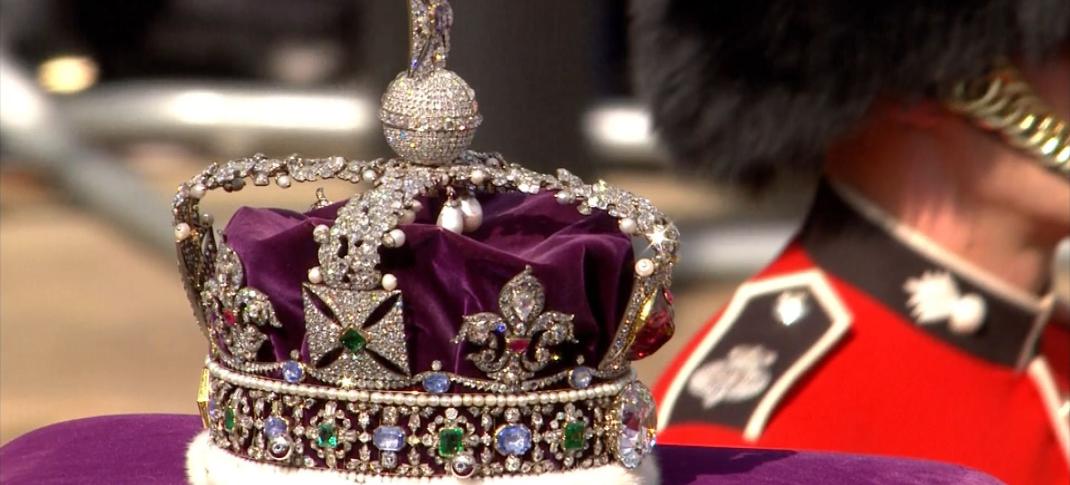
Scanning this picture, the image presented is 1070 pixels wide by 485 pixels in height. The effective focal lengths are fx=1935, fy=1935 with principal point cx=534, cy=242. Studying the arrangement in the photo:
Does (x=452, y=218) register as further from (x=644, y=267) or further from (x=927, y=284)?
(x=927, y=284)

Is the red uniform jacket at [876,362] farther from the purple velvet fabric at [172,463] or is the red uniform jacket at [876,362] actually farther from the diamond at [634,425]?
the diamond at [634,425]

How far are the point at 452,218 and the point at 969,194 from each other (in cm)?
93

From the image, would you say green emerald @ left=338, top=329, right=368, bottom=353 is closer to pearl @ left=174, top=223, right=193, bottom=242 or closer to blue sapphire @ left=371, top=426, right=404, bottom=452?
blue sapphire @ left=371, top=426, right=404, bottom=452

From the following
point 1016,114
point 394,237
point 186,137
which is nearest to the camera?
point 394,237

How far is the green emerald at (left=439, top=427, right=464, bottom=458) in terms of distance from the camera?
49.3 inches

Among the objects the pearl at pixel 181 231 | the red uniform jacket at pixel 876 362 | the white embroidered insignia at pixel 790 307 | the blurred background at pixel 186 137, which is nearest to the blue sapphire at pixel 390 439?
the pearl at pixel 181 231

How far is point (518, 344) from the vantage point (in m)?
1.26

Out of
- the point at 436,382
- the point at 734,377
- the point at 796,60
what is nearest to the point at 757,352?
the point at 734,377

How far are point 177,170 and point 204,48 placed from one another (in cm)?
100

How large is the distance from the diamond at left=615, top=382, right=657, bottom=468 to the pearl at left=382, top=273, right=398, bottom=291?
18cm

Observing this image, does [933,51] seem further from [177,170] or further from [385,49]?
[177,170]

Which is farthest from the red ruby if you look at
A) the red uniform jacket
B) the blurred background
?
the blurred background

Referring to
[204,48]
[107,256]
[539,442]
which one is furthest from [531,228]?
[204,48]

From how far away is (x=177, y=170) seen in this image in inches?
256
